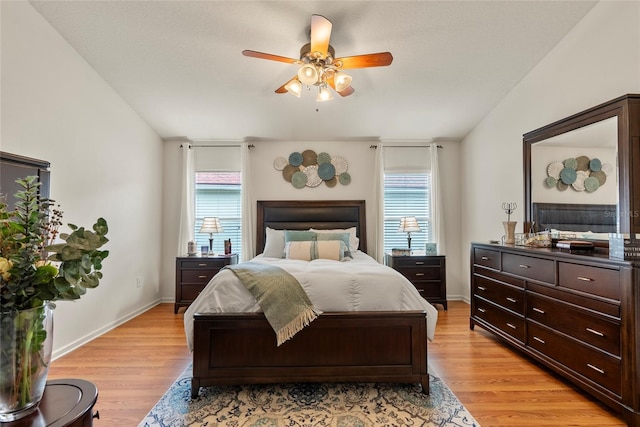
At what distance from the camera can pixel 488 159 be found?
13.3ft

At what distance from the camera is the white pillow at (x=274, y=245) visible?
12.8 ft

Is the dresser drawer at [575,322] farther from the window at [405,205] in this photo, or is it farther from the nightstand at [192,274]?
the nightstand at [192,274]

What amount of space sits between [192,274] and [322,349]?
258 cm

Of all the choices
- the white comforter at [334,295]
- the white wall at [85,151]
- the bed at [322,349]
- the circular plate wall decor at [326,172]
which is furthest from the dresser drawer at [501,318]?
the white wall at [85,151]

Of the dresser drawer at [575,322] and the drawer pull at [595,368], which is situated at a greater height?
the dresser drawer at [575,322]

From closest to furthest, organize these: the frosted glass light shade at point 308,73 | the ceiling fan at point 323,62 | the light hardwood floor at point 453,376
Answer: the light hardwood floor at point 453,376
the ceiling fan at point 323,62
the frosted glass light shade at point 308,73

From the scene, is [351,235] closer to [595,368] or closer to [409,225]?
[409,225]

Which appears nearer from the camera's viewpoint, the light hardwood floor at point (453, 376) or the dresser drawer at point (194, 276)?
the light hardwood floor at point (453, 376)

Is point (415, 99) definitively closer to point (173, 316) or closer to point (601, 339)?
point (601, 339)

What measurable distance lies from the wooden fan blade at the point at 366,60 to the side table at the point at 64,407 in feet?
7.86

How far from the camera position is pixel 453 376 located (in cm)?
236

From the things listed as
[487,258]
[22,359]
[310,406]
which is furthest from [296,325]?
[487,258]

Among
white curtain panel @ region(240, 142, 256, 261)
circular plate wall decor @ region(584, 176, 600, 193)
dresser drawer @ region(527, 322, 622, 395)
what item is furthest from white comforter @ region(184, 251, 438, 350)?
white curtain panel @ region(240, 142, 256, 261)

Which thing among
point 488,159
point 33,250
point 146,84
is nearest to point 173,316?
point 146,84
